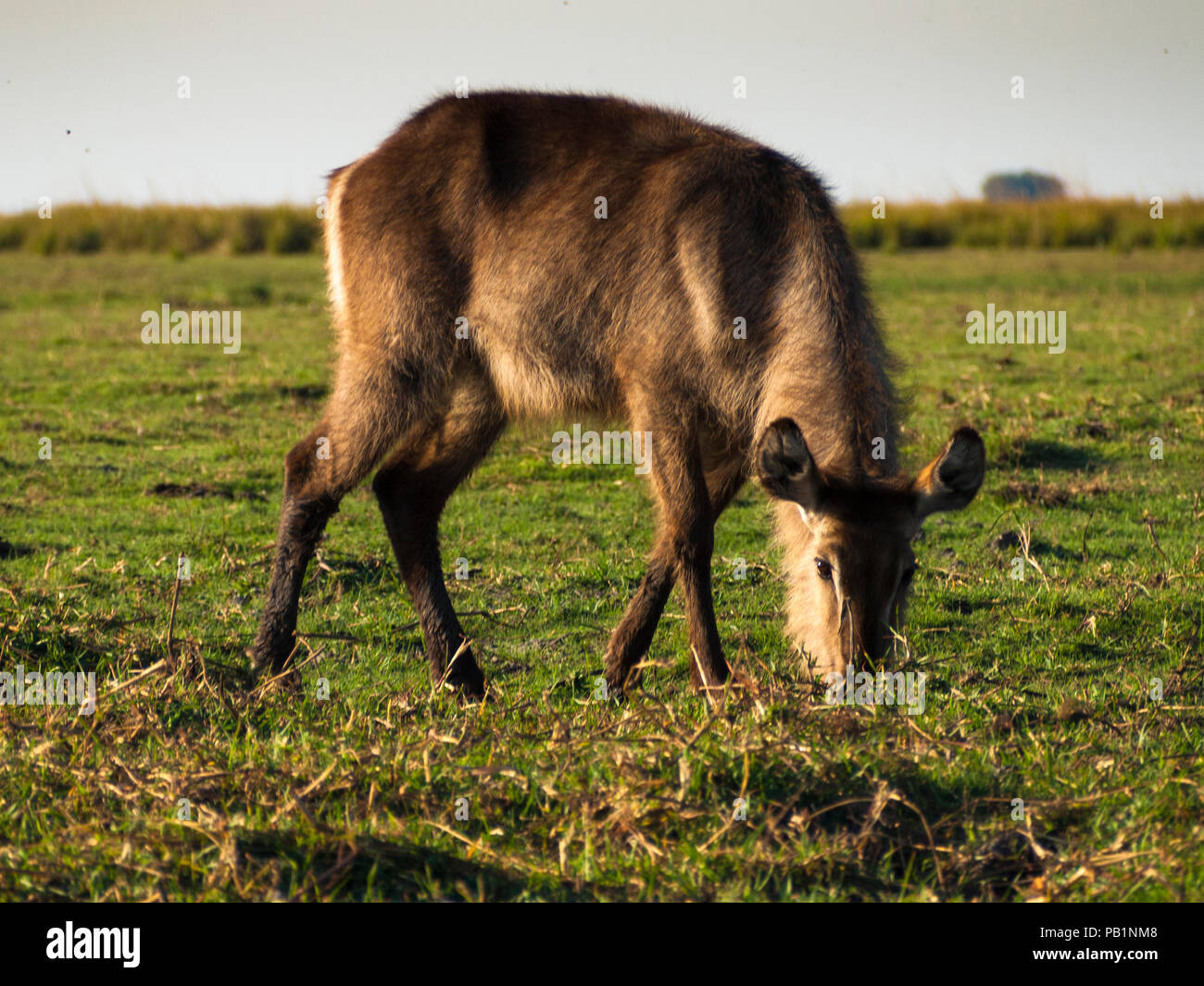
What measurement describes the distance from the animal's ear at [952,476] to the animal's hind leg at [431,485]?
1739 mm

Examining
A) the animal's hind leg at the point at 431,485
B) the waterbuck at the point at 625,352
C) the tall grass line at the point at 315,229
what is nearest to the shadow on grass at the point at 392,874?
the waterbuck at the point at 625,352

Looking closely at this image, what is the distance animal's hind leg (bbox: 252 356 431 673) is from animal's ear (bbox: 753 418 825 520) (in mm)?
1457

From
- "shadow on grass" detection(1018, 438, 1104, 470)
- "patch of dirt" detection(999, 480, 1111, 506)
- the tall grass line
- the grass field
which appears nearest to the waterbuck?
the grass field

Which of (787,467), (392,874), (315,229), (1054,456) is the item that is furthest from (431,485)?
(315,229)

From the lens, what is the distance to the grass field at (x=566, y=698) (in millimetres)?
2854

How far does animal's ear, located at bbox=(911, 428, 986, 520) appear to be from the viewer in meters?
3.75

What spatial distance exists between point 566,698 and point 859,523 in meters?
1.17

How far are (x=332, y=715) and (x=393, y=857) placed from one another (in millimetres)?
1090

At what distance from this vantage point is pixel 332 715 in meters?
3.90

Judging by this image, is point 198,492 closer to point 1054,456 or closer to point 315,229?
point 1054,456

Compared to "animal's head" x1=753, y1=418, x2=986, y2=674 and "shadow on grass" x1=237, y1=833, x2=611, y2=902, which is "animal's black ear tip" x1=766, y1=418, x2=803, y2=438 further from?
"shadow on grass" x1=237, y1=833, x2=611, y2=902

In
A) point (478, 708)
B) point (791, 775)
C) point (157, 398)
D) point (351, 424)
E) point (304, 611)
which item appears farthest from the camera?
point (157, 398)

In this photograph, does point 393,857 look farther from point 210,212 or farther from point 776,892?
point 210,212

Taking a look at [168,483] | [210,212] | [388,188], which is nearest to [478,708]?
[388,188]
